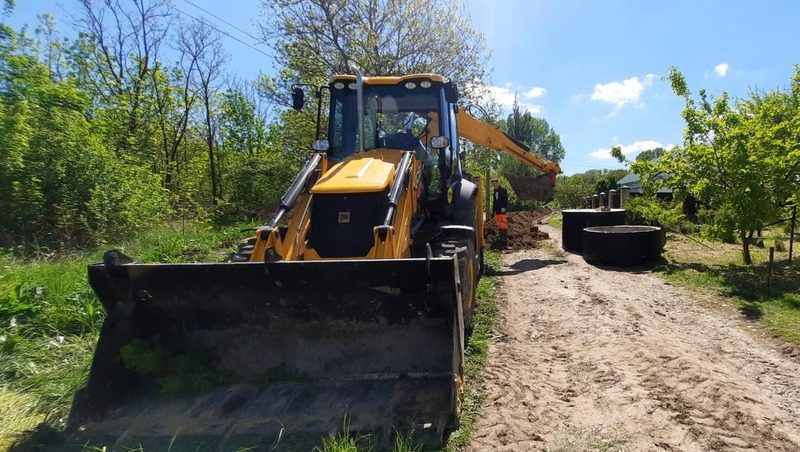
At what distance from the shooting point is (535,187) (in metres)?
12.8

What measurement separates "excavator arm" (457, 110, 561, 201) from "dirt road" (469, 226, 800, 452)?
11.7 ft

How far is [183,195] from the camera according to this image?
709 inches

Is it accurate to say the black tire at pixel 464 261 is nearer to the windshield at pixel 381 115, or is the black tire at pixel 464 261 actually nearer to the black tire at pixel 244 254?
the windshield at pixel 381 115

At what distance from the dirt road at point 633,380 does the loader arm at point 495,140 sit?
3.53 metres

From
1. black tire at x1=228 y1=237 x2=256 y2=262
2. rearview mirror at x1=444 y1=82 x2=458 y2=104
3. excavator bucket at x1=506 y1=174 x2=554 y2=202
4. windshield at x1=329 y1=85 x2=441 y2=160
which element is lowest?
black tire at x1=228 y1=237 x2=256 y2=262

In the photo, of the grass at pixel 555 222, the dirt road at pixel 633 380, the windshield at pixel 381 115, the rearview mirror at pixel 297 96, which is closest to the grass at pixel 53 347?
the dirt road at pixel 633 380

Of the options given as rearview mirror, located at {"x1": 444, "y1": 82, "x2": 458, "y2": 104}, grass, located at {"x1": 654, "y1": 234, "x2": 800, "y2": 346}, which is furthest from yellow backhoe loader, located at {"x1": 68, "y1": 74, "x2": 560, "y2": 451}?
grass, located at {"x1": 654, "y1": 234, "x2": 800, "y2": 346}

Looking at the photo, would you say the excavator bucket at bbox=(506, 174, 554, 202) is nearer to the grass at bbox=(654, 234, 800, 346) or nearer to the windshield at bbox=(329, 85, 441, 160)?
the grass at bbox=(654, 234, 800, 346)

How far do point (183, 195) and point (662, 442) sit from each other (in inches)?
701

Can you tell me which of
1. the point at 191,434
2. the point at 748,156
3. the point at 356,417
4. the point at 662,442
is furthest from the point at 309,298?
the point at 748,156

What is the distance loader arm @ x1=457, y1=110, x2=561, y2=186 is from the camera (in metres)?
8.96

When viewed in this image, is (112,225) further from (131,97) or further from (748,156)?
(748,156)

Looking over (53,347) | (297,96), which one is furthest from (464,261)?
(53,347)

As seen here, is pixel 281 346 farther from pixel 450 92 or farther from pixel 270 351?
pixel 450 92
